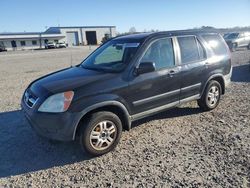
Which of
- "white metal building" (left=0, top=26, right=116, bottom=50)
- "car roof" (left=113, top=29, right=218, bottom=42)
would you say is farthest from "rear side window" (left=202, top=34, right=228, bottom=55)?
"white metal building" (left=0, top=26, right=116, bottom=50)

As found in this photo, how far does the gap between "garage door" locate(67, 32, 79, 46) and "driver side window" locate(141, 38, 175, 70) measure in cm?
6854

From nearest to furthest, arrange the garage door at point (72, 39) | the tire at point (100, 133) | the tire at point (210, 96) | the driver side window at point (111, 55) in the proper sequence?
1. the tire at point (100, 133)
2. the driver side window at point (111, 55)
3. the tire at point (210, 96)
4. the garage door at point (72, 39)

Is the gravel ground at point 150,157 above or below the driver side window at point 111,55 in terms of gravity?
below

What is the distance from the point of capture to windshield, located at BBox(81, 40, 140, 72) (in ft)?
14.4

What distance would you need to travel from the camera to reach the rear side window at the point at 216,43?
564cm

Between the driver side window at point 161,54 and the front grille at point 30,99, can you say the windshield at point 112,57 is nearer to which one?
the driver side window at point 161,54

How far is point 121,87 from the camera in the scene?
13.3 feet

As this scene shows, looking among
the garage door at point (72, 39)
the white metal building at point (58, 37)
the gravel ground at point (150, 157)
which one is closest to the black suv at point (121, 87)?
the gravel ground at point (150, 157)

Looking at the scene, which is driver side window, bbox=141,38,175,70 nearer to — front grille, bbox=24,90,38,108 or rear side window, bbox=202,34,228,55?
rear side window, bbox=202,34,228,55

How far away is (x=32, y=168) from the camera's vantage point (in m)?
3.76

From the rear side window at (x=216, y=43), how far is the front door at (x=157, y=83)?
1.32m

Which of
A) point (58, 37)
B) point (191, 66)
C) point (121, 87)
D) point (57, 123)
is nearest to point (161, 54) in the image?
point (191, 66)

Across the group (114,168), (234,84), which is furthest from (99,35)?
(114,168)

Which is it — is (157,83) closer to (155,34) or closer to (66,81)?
(155,34)
